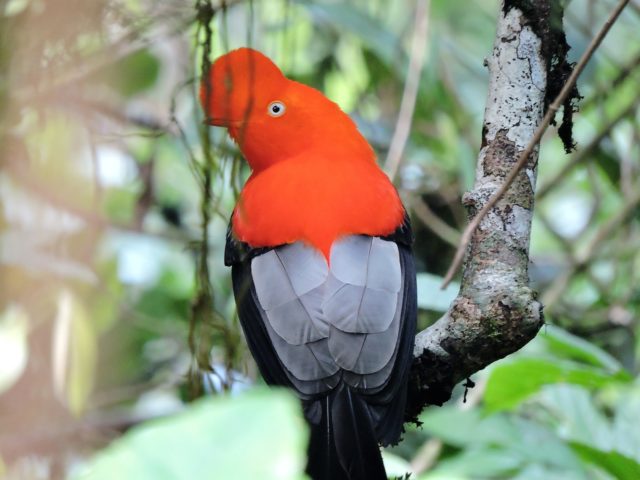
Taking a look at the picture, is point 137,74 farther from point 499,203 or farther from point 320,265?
point 499,203

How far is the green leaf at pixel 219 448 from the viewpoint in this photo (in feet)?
3.05

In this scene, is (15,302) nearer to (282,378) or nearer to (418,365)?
(282,378)

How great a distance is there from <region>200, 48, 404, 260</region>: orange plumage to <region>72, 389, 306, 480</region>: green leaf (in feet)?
6.02

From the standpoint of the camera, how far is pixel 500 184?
2.52 metres

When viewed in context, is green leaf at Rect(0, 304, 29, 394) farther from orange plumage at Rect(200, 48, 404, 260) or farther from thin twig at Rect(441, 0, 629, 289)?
thin twig at Rect(441, 0, 629, 289)

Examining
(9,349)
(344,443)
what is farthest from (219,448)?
(9,349)

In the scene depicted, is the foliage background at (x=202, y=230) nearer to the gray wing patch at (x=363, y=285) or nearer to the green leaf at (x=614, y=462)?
the green leaf at (x=614, y=462)

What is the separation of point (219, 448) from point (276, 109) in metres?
2.58

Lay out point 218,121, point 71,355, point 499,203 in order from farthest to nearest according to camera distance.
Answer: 1. point 71,355
2. point 218,121
3. point 499,203

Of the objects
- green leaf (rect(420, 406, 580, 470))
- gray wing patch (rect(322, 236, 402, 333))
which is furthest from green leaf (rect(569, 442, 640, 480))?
gray wing patch (rect(322, 236, 402, 333))

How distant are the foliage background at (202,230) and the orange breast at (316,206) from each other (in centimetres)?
14

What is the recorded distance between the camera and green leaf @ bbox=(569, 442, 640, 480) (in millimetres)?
2467

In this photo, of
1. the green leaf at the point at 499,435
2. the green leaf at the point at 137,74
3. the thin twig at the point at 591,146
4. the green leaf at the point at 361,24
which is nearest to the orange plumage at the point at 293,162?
the green leaf at the point at 499,435

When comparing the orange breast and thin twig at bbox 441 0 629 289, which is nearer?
thin twig at bbox 441 0 629 289
